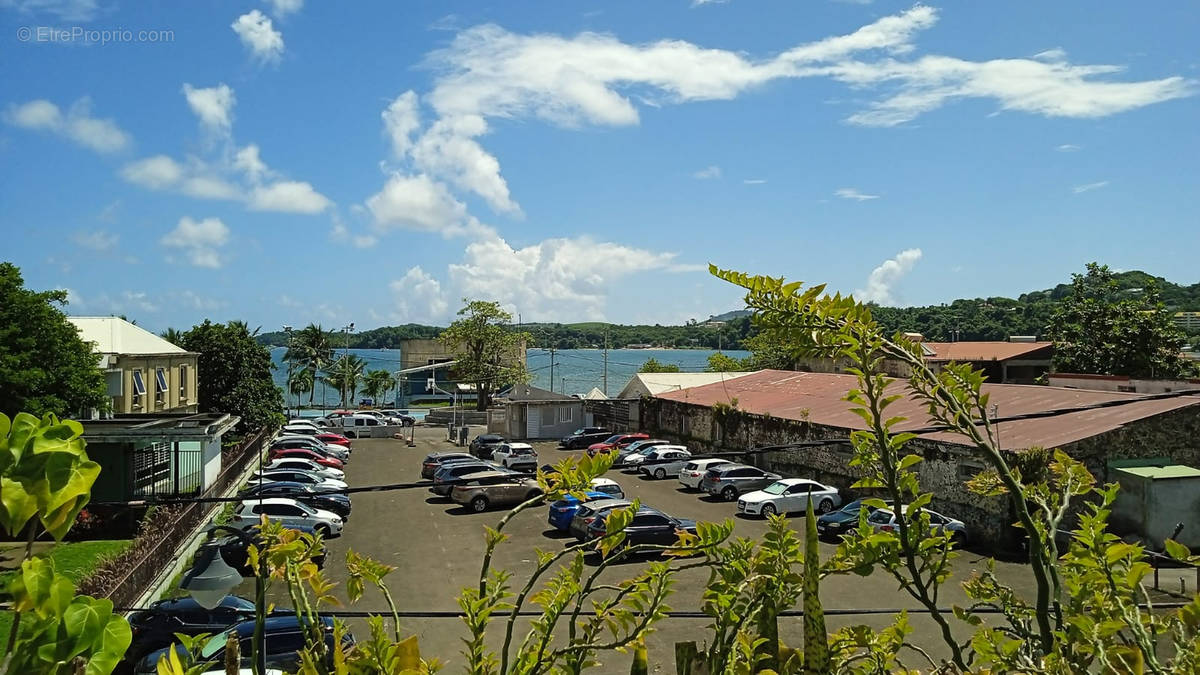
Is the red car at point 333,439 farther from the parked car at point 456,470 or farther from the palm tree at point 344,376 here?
the palm tree at point 344,376

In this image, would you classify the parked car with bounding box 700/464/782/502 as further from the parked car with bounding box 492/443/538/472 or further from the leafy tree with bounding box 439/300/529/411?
the leafy tree with bounding box 439/300/529/411

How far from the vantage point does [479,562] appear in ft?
81.0

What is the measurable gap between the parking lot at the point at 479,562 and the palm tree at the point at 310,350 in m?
41.2

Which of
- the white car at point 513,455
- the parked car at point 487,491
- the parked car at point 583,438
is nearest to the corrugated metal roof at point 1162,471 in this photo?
the parked car at point 487,491

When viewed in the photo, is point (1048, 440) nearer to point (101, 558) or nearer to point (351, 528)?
point (351, 528)

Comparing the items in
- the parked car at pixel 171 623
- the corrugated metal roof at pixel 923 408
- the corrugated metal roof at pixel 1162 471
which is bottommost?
the parked car at pixel 171 623

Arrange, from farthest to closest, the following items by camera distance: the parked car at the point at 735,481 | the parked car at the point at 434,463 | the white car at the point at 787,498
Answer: the parked car at the point at 434,463 < the parked car at the point at 735,481 < the white car at the point at 787,498

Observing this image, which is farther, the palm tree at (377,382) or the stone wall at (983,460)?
the palm tree at (377,382)

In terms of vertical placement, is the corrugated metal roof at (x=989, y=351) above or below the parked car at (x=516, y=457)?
above

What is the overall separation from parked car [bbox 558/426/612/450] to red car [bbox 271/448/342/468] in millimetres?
13612

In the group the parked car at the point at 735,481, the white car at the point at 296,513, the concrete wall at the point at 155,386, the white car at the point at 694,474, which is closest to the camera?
the white car at the point at 296,513

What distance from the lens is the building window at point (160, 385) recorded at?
40.3m

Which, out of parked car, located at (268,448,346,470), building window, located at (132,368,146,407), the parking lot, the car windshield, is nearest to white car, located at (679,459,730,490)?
the parking lot

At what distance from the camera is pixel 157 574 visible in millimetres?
20125
